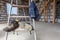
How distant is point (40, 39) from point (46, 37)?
21 centimetres

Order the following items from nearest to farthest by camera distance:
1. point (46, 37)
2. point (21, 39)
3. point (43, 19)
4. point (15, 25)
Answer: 1. point (15, 25)
2. point (21, 39)
3. point (46, 37)
4. point (43, 19)

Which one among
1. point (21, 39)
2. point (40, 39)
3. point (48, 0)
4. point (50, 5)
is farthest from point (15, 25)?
point (50, 5)

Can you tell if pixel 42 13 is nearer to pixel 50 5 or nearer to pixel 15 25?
pixel 50 5

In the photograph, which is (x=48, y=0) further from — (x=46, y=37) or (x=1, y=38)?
(x=1, y=38)

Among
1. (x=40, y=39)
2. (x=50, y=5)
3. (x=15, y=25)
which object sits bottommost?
(x=40, y=39)

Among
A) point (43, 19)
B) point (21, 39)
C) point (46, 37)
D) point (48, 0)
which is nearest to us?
point (21, 39)

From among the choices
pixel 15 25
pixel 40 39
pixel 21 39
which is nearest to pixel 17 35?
pixel 21 39

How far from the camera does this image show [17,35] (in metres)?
3.30

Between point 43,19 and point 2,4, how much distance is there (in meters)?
1.91

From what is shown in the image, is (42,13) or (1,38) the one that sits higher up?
(42,13)

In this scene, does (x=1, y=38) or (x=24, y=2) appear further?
(x=24, y=2)

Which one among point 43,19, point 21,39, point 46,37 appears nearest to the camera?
point 21,39

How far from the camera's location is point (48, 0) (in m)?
6.13

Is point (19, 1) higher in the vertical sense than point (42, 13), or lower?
higher
